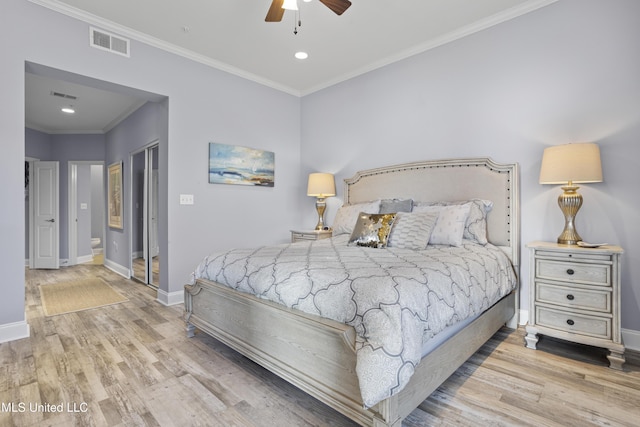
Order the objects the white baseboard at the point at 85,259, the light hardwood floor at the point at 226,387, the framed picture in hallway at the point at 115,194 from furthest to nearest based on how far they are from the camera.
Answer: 1. the white baseboard at the point at 85,259
2. the framed picture in hallway at the point at 115,194
3. the light hardwood floor at the point at 226,387

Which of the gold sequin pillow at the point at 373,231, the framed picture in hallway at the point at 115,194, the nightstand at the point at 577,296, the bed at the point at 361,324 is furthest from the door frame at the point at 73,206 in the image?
the nightstand at the point at 577,296

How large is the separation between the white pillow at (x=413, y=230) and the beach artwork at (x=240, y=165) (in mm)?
2312

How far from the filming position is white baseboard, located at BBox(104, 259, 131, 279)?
5074 mm

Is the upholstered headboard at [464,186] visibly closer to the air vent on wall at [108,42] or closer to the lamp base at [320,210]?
the lamp base at [320,210]

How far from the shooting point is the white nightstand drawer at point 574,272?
2.17m

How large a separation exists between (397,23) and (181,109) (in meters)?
2.52

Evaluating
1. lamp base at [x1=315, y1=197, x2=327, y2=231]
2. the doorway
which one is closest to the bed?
lamp base at [x1=315, y1=197, x2=327, y2=231]

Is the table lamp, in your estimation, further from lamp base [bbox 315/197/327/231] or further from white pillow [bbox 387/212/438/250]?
lamp base [bbox 315/197/327/231]

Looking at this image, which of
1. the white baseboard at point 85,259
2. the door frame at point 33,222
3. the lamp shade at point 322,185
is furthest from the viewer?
the white baseboard at point 85,259

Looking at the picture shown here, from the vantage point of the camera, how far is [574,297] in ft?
7.50

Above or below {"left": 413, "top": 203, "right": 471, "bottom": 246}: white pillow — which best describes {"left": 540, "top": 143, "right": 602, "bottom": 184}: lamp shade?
above

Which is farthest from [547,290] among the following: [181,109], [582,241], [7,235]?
[7,235]

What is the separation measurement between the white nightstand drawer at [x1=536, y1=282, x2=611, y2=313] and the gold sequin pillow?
121cm

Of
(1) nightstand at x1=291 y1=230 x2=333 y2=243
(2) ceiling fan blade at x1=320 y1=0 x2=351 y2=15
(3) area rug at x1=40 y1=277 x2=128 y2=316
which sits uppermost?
(2) ceiling fan blade at x1=320 y1=0 x2=351 y2=15
